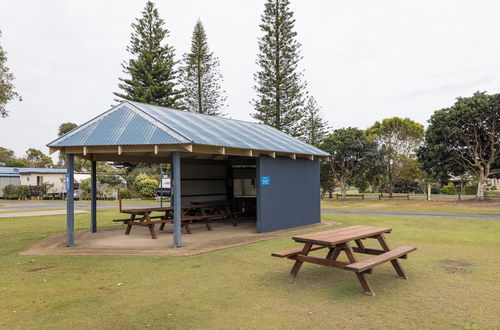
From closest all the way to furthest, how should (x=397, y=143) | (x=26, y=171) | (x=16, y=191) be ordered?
1. (x=16, y=191)
2. (x=397, y=143)
3. (x=26, y=171)

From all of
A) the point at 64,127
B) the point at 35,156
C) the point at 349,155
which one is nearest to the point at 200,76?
the point at 349,155

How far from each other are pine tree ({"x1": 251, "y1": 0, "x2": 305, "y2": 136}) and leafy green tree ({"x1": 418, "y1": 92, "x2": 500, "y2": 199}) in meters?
9.52

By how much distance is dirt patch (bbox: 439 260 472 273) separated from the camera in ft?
18.9

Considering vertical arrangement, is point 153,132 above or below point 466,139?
below

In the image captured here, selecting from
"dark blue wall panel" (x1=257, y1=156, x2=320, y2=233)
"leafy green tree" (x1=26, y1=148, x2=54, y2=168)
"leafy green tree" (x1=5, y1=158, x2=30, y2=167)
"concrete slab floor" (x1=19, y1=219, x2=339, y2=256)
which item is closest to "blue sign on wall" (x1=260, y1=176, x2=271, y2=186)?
"dark blue wall panel" (x1=257, y1=156, x2=320, y2=233)

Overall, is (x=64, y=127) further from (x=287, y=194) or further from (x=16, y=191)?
(x=287, y=194)

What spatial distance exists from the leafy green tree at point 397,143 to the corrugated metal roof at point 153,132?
72.4ft

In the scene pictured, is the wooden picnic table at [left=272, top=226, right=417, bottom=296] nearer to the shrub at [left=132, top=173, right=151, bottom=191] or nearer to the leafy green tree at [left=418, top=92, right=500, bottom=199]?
the leafy green tree at [left=418, top=92, right=500, bottom=199]

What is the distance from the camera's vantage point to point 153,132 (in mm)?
8125

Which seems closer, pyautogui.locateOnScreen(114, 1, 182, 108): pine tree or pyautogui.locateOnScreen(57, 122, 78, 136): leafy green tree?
pyautogui.locateOnScreen(114, 1, 182, 108): pine tree

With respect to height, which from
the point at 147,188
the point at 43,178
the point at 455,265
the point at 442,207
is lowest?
the point at 442,207

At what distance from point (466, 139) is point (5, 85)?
2424 cm

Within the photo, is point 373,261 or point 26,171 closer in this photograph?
point 373,261

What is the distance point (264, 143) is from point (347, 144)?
18030 millimetres
